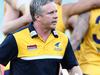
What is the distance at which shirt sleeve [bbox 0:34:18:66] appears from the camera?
2.77m

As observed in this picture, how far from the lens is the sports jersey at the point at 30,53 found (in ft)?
9.14

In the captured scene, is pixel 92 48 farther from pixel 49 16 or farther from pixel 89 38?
pixel 49 16

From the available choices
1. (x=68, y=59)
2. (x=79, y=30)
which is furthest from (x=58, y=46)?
(x=79, y=30)

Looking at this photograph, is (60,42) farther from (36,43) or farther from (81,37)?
(81,37)

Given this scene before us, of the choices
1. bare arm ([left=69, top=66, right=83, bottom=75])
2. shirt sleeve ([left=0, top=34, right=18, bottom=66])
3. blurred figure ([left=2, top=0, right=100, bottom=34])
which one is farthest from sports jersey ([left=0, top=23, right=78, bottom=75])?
blurred figure ([left=2, top=0, right=100, bottom=34])

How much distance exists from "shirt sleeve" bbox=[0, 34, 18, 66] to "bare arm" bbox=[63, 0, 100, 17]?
0.84 metres

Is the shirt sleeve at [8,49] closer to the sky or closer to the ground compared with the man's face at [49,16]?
closer to the ground

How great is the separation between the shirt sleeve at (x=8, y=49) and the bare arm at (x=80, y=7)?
2.76 feet

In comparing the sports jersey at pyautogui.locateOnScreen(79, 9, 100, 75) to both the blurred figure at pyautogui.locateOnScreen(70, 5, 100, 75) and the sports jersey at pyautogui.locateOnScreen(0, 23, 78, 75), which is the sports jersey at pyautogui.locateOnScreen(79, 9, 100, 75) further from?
the sports jersey at pyautogui.locateOnScreen(0, 23, 78, 75)

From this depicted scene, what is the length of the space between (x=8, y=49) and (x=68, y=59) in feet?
1.35

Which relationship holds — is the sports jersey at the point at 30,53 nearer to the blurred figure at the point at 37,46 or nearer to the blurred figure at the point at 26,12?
the blurred figure at the point at 37,46

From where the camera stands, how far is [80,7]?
348 centimetres

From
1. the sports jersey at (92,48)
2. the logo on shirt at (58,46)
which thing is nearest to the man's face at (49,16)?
the logo on shirt at (58,46)

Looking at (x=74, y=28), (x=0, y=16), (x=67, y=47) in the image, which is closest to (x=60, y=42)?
(x=67, y=47)
